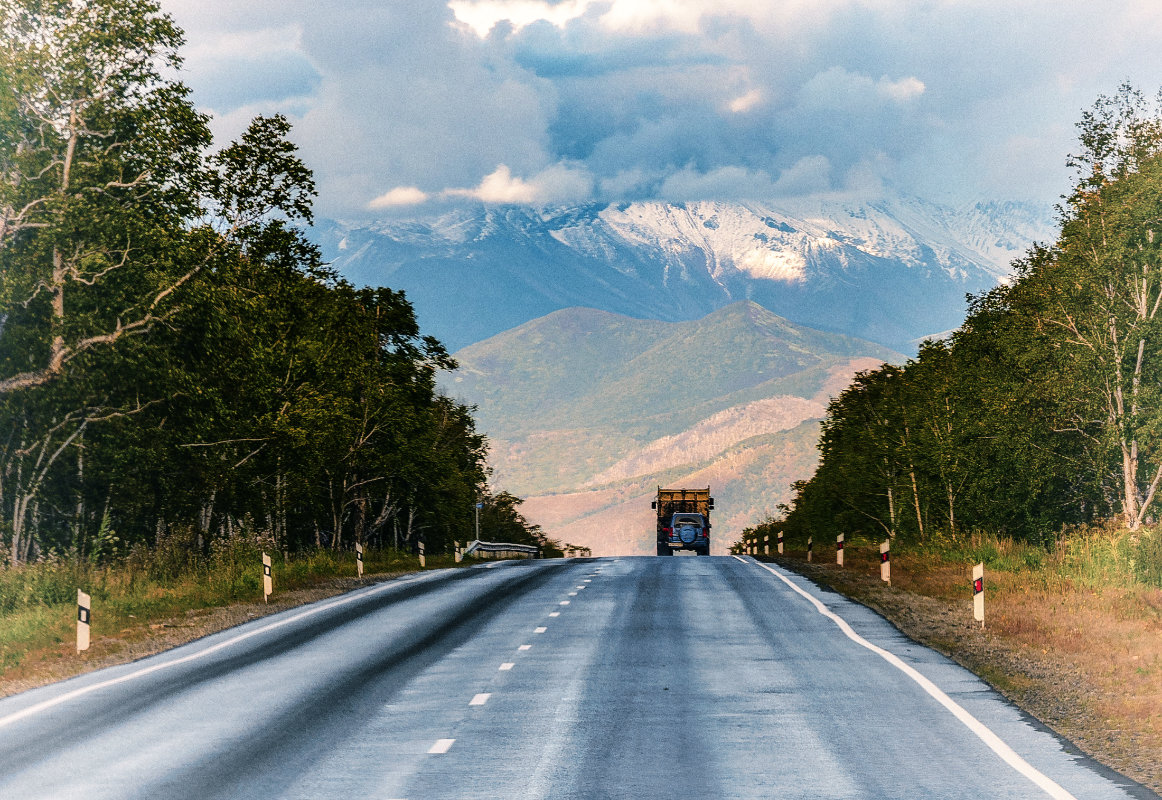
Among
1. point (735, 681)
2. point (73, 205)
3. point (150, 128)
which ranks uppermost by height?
point (150, 128)

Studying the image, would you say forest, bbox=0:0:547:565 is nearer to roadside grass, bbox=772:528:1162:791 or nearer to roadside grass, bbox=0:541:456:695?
roadside grass, bbox=0:541:456:695

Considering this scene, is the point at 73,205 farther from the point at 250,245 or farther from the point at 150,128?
the point at 250,245

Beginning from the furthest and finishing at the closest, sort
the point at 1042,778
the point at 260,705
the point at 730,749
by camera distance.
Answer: the point at 260,705 → the point at 730,749 → the point at 1042,778

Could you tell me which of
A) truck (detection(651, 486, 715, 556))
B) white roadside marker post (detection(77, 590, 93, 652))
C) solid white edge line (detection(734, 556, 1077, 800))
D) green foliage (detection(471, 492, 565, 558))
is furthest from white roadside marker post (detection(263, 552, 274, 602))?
green foliage (detection(471, 492, 565, 558))

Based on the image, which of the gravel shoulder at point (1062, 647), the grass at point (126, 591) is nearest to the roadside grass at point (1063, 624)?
the gravel shoulder at point (1062, 647)

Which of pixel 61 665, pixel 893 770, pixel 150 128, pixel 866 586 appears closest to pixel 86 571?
pixel 61 665

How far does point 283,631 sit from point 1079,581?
1538 cm

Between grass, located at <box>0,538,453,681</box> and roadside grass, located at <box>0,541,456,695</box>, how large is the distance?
13 millimetres

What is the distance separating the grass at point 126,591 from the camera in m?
16.6

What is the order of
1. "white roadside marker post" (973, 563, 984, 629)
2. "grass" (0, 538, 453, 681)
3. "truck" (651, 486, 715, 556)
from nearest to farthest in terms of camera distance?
"grass" (0, 538, 453, 681) → "white roadside marker post" (973, 563, 984, 629) → "truck" (651, 486, 715, 556)

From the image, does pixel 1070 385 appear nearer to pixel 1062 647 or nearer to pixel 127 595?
pixel 1062 647

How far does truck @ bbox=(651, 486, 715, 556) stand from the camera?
66.0 m

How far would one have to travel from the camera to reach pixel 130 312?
25.7 meters

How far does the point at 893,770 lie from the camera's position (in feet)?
28.5
